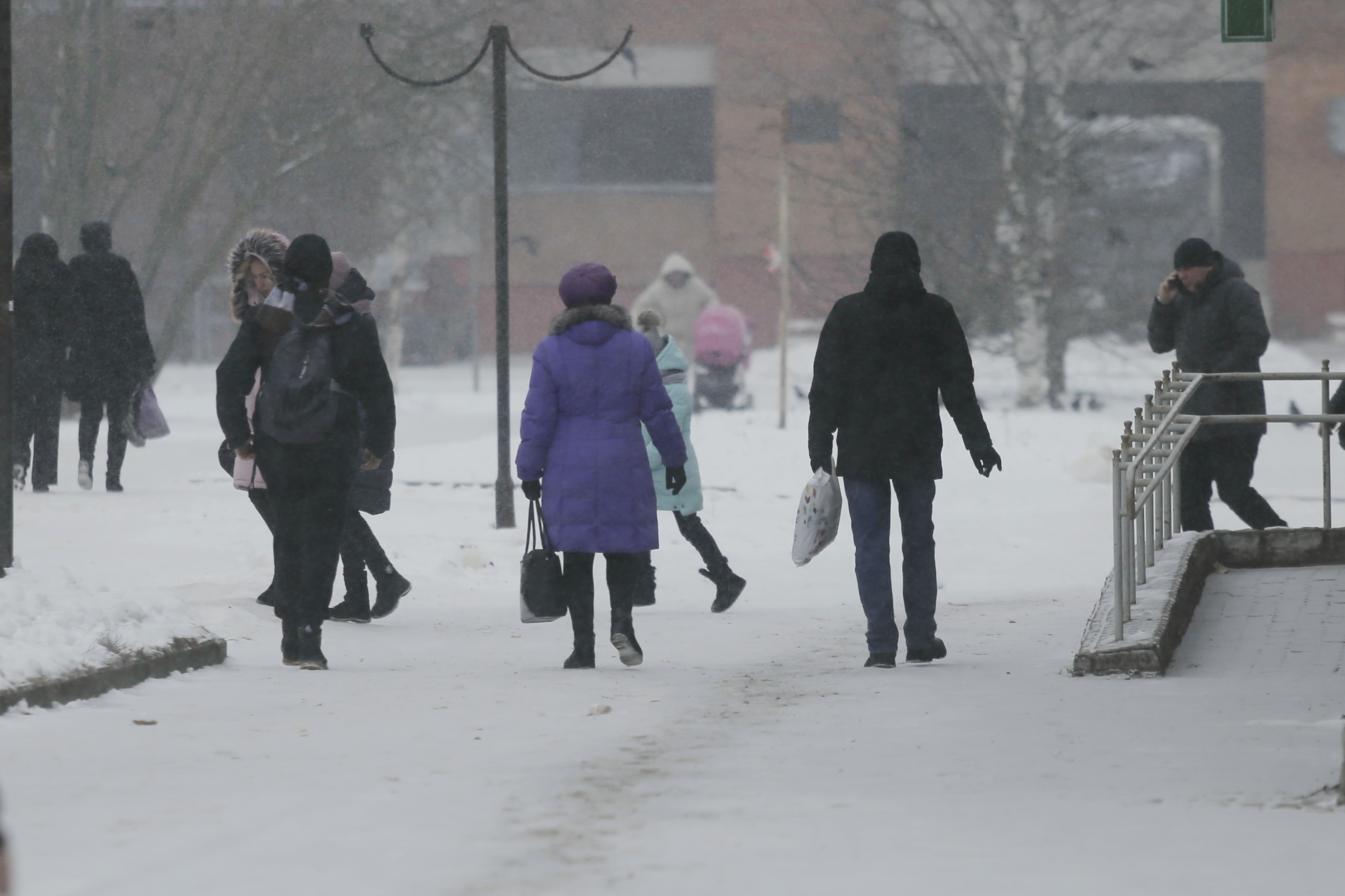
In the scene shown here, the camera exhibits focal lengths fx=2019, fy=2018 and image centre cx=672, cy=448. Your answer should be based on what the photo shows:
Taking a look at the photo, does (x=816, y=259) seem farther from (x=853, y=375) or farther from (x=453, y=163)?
(x=853, y=375)

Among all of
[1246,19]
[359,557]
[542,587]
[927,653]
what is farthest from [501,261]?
[927,653]

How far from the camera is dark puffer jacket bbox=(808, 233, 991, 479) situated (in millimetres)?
7309

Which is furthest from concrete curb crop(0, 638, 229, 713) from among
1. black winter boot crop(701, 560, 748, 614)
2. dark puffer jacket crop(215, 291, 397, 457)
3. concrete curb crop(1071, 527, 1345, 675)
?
concrete curb crop(1071, 527, 1345, 675)

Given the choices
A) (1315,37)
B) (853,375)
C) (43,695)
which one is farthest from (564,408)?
(1315,37)

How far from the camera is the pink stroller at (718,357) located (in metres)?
27.8

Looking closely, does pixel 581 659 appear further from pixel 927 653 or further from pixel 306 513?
pixel 927 653

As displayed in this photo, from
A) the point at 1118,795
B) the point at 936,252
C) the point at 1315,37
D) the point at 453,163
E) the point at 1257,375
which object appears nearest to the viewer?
the point at 1118,795

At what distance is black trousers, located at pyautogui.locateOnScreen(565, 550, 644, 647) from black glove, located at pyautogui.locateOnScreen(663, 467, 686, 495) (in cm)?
35

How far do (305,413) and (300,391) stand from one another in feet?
0.26

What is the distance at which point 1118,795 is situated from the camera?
4.77 meters

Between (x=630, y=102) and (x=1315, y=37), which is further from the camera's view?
(x=630, y=102)

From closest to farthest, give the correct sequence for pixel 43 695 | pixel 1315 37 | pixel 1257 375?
pixel 43 695
pixel 1257 375
pixel 1315 37

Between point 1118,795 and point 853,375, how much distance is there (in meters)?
2.85

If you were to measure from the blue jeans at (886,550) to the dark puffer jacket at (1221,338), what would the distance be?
235 centimetres
